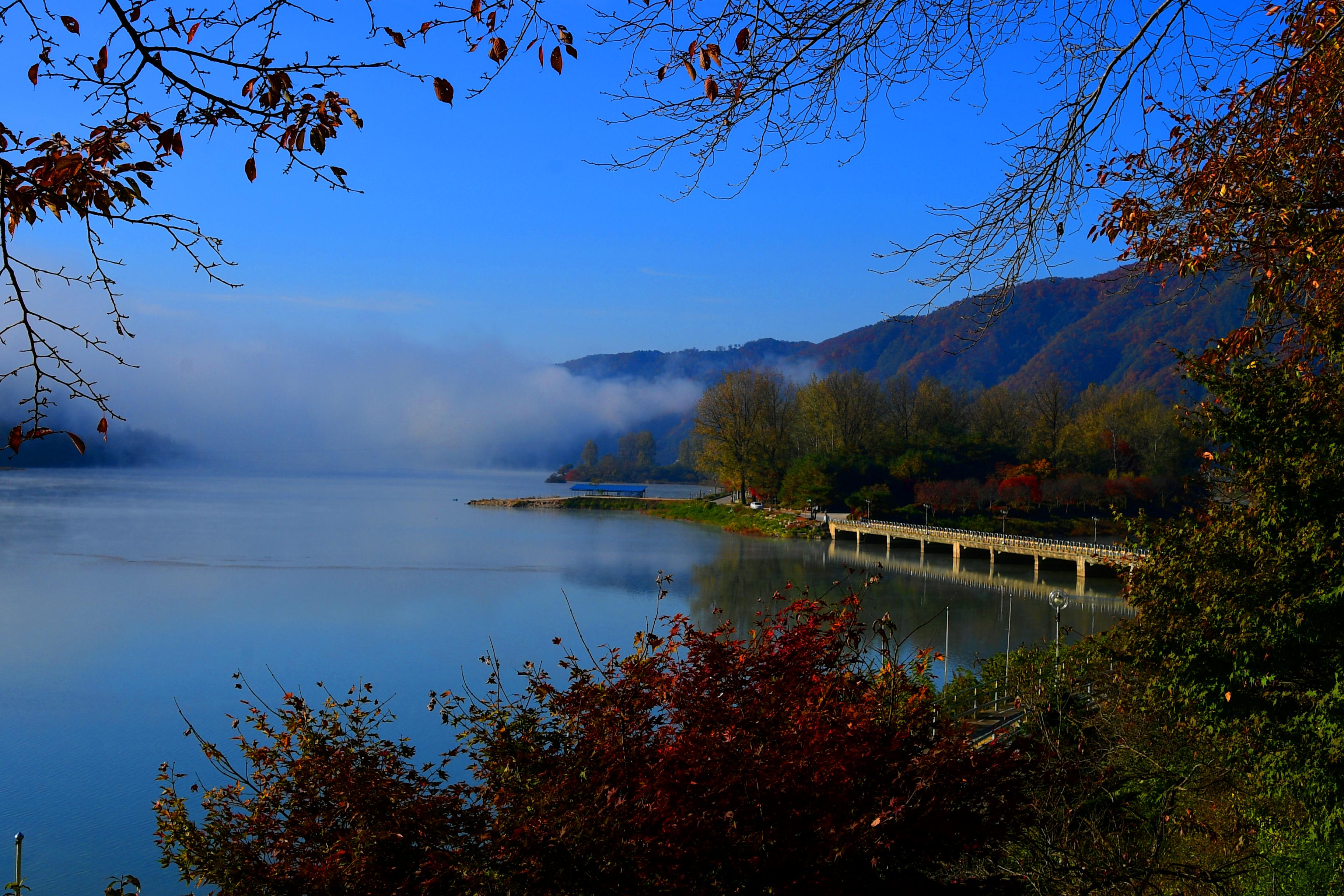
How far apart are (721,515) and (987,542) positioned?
27164 mm

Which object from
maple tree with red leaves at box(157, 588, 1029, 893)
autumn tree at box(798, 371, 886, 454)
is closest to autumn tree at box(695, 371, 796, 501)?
autumn tree at box(798, 371, 886, 454)

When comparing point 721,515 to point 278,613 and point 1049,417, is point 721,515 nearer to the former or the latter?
point 1049,417

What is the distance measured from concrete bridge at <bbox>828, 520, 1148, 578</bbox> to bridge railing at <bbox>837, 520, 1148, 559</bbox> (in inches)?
Result: 1.2

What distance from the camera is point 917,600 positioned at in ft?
103

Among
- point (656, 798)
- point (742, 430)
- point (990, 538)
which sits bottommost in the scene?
point (990, 538)

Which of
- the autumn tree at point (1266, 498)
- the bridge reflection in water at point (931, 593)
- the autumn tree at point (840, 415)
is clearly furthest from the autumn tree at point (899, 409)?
the autumn tree at point (1266, 498)

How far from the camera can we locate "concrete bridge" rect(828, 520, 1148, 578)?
3794 cm

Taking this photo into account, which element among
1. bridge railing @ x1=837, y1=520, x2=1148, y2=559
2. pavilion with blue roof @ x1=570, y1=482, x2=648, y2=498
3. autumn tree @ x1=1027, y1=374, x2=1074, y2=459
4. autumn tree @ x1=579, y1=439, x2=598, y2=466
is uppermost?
autumn tree @ x1=1027, y1=374, x2=1074, y2=459

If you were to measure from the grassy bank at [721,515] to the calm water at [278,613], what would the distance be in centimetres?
307

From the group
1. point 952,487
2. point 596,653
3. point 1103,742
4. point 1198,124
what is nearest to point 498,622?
point 596,653

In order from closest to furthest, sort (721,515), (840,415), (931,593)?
(931,593), (721,515), (840,415)

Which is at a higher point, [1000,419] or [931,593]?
[1000,419]

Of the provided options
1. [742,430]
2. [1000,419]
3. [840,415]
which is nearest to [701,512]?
[742,430]

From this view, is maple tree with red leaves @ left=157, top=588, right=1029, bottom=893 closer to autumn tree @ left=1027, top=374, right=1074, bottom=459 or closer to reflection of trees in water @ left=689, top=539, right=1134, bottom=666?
reflection of trees in water @ left=689, top=539, right=1134, bottom=666
